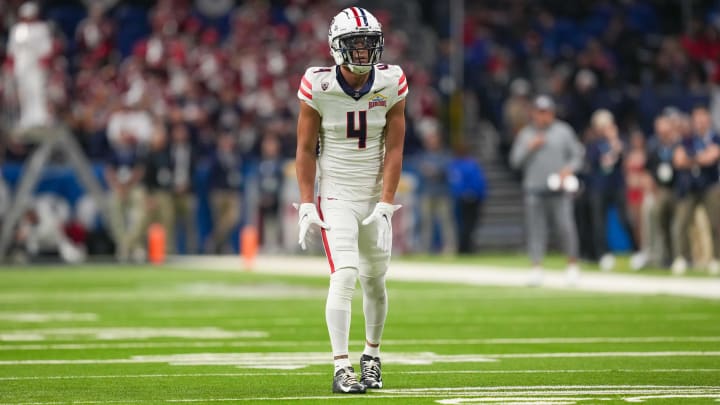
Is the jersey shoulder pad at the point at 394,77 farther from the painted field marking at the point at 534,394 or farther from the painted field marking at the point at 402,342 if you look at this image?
the painted field marking at the point at 402,342

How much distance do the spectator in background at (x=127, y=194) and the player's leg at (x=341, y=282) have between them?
56.4 feet

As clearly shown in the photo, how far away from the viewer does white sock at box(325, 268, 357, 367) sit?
8211mm

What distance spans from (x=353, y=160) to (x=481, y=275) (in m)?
11.8

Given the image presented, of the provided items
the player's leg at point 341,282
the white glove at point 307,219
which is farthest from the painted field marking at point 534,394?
the white glove at point 307,219

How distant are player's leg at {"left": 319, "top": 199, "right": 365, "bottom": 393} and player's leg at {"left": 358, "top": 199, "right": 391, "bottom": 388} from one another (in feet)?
0.39

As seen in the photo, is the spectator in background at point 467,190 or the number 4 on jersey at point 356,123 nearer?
the number 4 on jersey at point 356,123

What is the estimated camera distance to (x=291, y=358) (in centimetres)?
1009

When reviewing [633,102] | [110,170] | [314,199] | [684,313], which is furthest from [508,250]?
[314,199]

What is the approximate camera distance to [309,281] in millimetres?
19203

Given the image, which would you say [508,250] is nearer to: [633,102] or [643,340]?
[633,102]

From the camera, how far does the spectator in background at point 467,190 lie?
27.3m

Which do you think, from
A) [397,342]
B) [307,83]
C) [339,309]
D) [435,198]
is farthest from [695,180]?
[339,309]

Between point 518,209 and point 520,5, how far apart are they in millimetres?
5866

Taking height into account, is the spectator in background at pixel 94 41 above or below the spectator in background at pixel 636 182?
above
